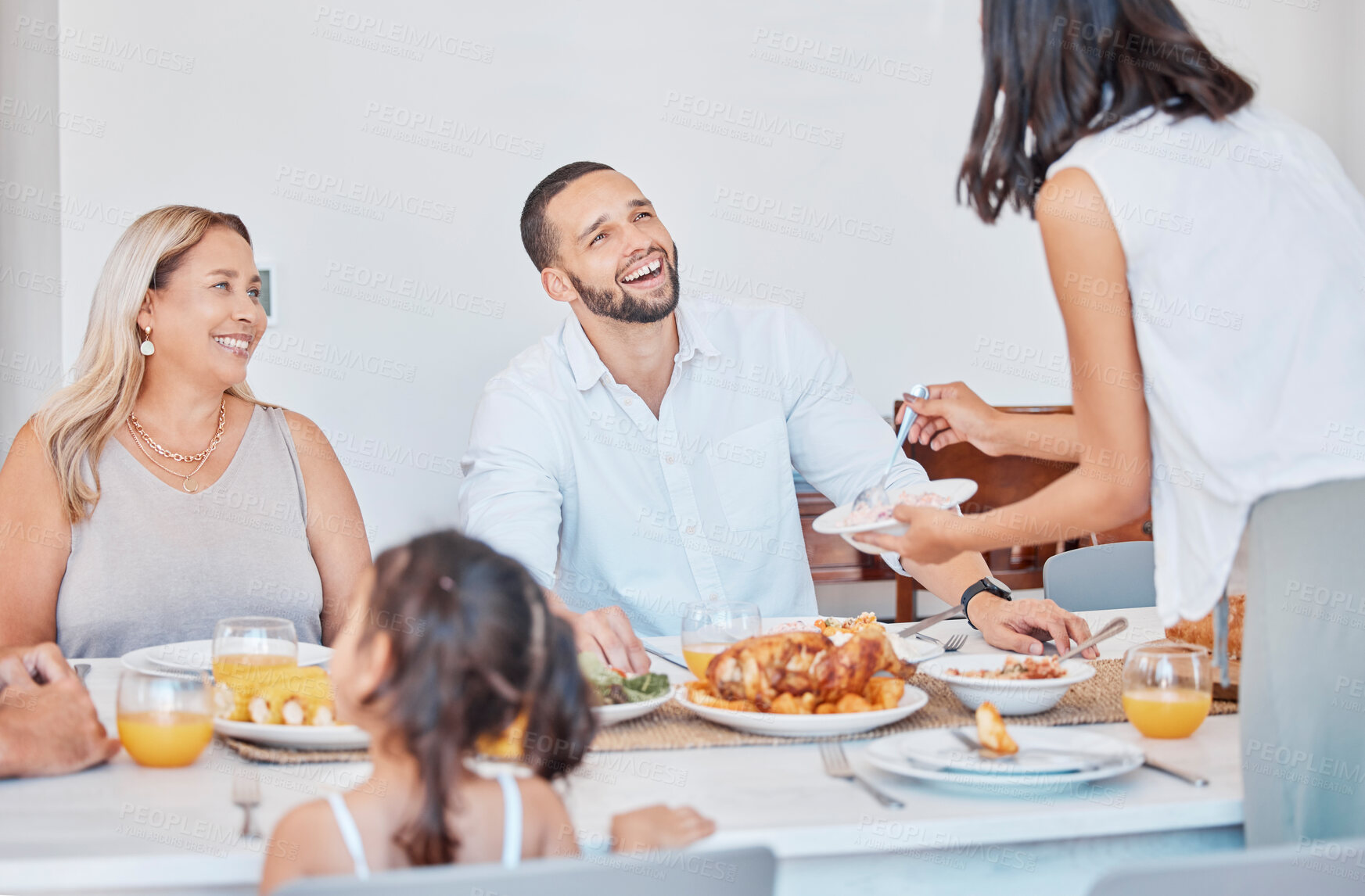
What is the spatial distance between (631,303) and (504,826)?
4.83 ft

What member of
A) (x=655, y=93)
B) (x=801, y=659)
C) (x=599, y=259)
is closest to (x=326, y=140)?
(x=655, y=93)

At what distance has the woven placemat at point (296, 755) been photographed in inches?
46.0

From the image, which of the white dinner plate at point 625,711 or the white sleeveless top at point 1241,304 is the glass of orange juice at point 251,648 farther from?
the white sleeveless top at point 1241,304

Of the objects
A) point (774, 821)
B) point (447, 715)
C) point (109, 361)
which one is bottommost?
point (774, 821)

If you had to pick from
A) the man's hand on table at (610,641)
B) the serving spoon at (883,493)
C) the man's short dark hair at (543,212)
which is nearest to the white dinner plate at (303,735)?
the man's hand on table at (610,641)

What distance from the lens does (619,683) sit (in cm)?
137

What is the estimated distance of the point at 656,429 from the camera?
7.57 feet

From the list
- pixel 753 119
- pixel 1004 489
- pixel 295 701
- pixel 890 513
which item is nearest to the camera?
pixel 295 701

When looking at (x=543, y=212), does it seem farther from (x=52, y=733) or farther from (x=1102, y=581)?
(x=52, y=733)

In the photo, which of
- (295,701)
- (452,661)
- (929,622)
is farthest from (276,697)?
(929,622)

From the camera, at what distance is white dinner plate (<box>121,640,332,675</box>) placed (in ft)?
4.89

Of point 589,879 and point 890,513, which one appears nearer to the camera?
point 589,879

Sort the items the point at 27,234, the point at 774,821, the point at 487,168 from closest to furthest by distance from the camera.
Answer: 1. the point at 774,821
2. the point at 27,234
3. the point at 487,168

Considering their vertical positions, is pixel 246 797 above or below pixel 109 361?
below
